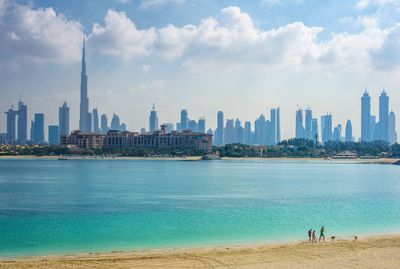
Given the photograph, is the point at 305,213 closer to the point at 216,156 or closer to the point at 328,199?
the point at 328,199

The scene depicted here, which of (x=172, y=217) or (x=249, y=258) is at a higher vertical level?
(x=249, y=258)

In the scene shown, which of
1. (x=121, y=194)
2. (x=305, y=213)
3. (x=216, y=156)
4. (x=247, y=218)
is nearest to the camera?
(x=247, y=218)

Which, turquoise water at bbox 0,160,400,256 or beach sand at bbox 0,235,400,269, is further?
turquoise water at bbox 0,160,400,256

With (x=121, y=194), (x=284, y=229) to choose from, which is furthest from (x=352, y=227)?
(x=121, y=194)

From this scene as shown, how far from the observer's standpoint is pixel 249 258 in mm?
21281

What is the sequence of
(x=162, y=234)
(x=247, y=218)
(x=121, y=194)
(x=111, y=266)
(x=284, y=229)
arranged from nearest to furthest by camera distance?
(x=111, y=266) < (x=162, y=234) < (x=284, y=229) < (x=247, y=218) < (x=121, y=194)

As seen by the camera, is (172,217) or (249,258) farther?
(172,217)

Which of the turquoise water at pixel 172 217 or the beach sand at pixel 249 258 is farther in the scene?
the turquoise water at pixel 172 217

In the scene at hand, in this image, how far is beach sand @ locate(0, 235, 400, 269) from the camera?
1984 centimetres

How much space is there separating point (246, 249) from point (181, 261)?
430 centimetres

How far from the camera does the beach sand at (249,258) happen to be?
19.8 m

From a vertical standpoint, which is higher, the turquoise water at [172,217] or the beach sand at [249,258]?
the beach sand at [249,258]

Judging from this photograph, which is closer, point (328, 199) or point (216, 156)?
point (328, 199)

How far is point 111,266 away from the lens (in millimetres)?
19656
